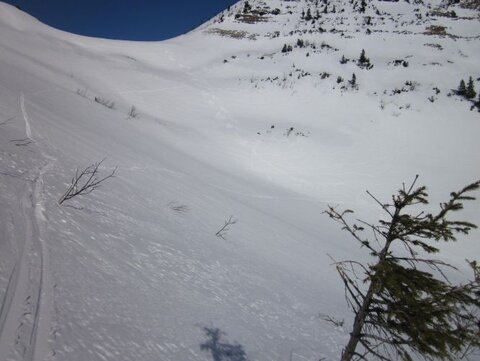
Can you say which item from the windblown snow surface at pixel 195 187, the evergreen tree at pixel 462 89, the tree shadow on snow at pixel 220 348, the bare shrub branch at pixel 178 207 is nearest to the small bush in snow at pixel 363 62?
the windblown snow surface at pixel 195 187

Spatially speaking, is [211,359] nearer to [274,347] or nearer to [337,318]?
[274,347]

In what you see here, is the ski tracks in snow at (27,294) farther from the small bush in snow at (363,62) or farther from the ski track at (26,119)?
the small bush in snow at (363,62)

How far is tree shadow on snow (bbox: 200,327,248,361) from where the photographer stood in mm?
2180

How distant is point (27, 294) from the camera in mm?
1708

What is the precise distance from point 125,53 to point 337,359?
24550mm

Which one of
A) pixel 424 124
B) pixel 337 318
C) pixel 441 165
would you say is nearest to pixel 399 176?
pixel 441 165

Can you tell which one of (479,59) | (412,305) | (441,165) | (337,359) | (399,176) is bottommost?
(337,359)

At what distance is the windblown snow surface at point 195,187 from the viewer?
2.00m

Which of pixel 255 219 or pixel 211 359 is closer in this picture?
pixel 211 359

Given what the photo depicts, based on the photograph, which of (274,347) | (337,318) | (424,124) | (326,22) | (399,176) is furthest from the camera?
(326,22)

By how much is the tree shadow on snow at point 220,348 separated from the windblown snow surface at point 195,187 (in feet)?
0.21

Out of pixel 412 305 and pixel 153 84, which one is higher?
pixel 153 84

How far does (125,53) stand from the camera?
2327 centimetres

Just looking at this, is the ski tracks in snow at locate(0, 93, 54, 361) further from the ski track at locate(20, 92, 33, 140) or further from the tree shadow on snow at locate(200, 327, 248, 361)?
the ski track at locate(20, 92, 33, 140)
